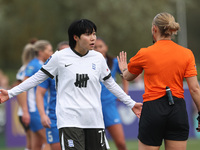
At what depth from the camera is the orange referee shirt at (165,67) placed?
5.57 metres

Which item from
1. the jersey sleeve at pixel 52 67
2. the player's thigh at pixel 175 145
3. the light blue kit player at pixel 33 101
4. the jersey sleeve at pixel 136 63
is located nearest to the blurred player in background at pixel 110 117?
the light blue kit player at pixel 33 101

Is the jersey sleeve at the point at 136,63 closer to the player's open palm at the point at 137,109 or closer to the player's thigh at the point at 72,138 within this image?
the player's open palm at the point at 137,109

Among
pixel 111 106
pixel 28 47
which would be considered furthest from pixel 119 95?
pixel 28 47

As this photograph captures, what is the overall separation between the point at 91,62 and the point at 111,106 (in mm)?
2844

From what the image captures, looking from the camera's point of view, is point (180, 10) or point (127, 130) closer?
point (127, 130)

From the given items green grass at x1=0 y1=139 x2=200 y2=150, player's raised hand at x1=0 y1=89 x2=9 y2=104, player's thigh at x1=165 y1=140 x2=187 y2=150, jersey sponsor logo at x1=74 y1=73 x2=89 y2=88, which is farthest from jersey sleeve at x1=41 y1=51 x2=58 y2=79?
green grass at x1=0 y1=139 x2=200 y2=150

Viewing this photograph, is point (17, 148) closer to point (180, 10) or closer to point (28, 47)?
point (28, 47)

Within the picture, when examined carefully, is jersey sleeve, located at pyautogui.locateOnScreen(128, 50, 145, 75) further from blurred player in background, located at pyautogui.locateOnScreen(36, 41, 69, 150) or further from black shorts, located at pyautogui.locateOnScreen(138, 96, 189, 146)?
blurred player in background, located at pyautogui.locateOnScreen(36, 41, 69, 150)

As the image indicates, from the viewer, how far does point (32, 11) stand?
1460 inches

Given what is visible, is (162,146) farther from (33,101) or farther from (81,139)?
(81,139)

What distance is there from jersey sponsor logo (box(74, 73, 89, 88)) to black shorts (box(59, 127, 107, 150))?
1.73ft

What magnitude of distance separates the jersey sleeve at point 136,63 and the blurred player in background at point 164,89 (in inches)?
0.5

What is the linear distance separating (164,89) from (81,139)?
1.16m

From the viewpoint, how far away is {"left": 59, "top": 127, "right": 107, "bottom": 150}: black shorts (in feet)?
19.1
